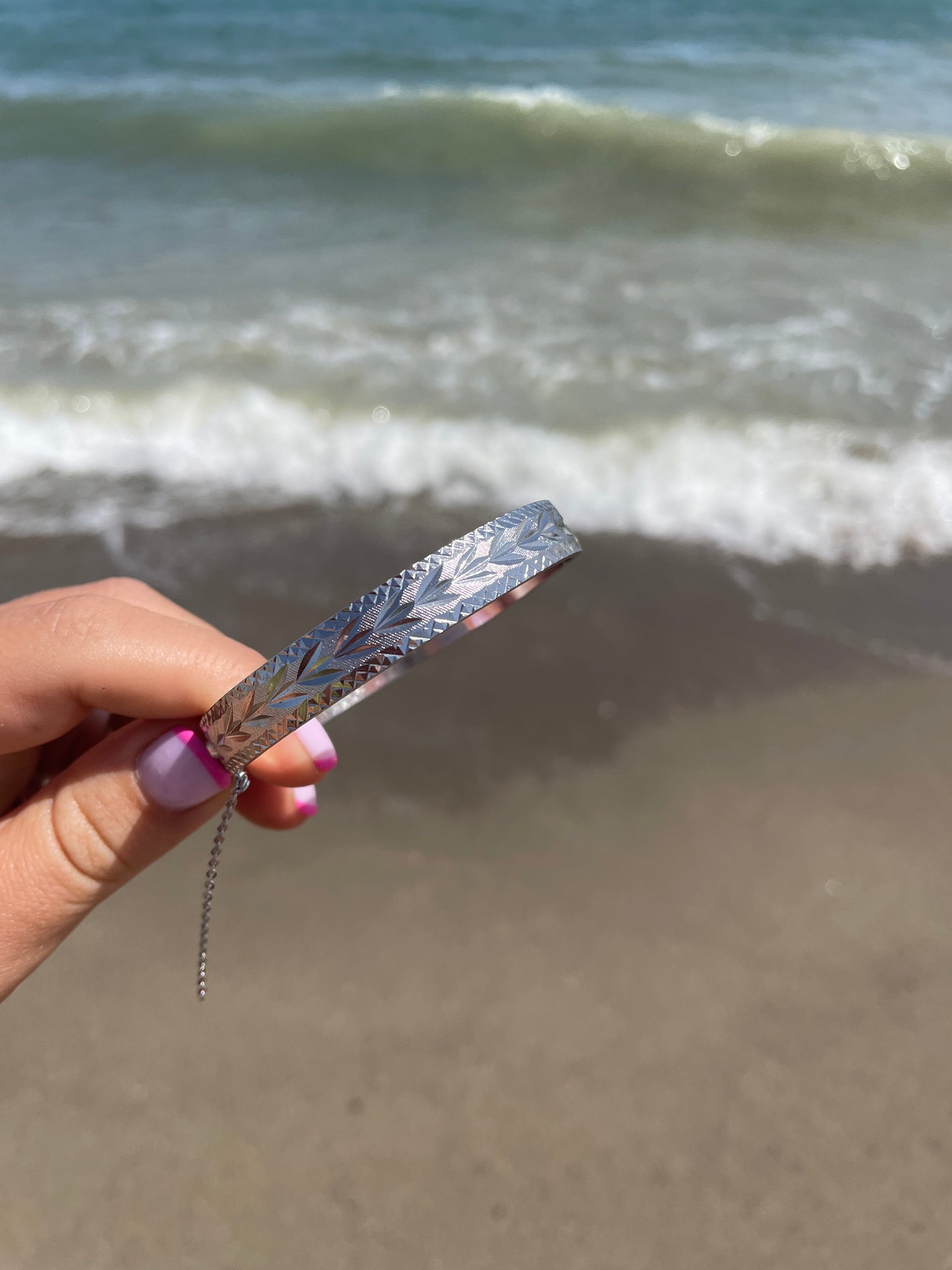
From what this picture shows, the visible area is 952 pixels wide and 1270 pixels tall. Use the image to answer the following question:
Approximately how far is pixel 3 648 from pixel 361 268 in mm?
5263

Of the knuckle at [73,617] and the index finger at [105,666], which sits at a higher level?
the knuckle at [73,617]

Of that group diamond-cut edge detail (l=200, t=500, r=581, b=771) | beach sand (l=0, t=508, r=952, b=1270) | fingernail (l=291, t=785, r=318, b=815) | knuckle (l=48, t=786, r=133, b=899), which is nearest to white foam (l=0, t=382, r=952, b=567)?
beach sand (l=0, t=508, r=952, b=1270)

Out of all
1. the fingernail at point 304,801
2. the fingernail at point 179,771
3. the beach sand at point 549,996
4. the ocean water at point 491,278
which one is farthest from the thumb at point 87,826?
the ocean water at point 491,278

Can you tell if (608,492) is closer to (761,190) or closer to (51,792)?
(51,792)

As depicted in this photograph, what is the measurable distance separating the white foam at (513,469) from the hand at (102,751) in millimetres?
2520

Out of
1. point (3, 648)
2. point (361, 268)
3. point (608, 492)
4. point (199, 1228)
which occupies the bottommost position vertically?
point (199, 1228)

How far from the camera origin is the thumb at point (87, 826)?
4.73 ft

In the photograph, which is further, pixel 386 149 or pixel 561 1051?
pixel 386 149

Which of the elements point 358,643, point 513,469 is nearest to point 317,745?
point 358,643

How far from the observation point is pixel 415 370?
489cm

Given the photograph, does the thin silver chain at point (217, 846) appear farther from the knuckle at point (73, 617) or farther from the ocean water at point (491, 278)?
the ocean water at point (491, 278)

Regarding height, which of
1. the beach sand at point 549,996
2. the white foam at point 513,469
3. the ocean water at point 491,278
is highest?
the ocean water at point 491,278

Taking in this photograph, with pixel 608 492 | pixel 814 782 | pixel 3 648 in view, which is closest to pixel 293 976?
pixel 3 648

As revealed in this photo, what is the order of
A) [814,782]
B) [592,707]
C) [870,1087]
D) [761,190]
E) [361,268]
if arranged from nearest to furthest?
[870,1087], [814,782], [592,707], [361,268], [761,190]
